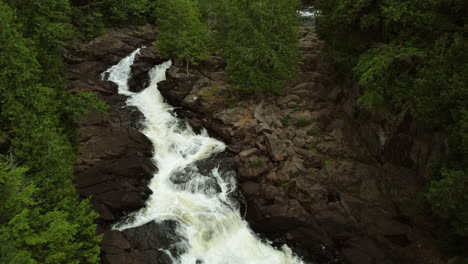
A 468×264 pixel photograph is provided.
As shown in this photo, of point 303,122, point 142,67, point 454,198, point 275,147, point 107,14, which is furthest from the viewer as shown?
point 107,14

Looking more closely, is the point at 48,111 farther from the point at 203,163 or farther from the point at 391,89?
the point at 391,89

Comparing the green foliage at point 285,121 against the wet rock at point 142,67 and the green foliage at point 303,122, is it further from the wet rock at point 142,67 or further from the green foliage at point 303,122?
the wet rock at point 142,67

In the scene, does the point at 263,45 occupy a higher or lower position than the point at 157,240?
higher

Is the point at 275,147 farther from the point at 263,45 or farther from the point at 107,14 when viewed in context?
the point at 107,14

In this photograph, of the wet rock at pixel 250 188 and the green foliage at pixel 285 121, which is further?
the green foliage at pixel 285 121

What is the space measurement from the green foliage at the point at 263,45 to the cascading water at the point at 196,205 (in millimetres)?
6177

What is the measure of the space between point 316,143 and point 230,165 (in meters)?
6.75

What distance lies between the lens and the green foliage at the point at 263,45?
25.7 m

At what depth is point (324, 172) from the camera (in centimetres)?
2183

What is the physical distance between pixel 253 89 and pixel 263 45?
368 cm

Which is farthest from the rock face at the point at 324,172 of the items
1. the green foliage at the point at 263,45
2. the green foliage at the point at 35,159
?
the green foliage at the point at 35,159

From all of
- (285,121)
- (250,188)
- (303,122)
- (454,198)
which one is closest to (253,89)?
(285,121)

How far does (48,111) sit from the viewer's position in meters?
14.6

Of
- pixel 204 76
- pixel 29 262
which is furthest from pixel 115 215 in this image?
pixel 204 76
